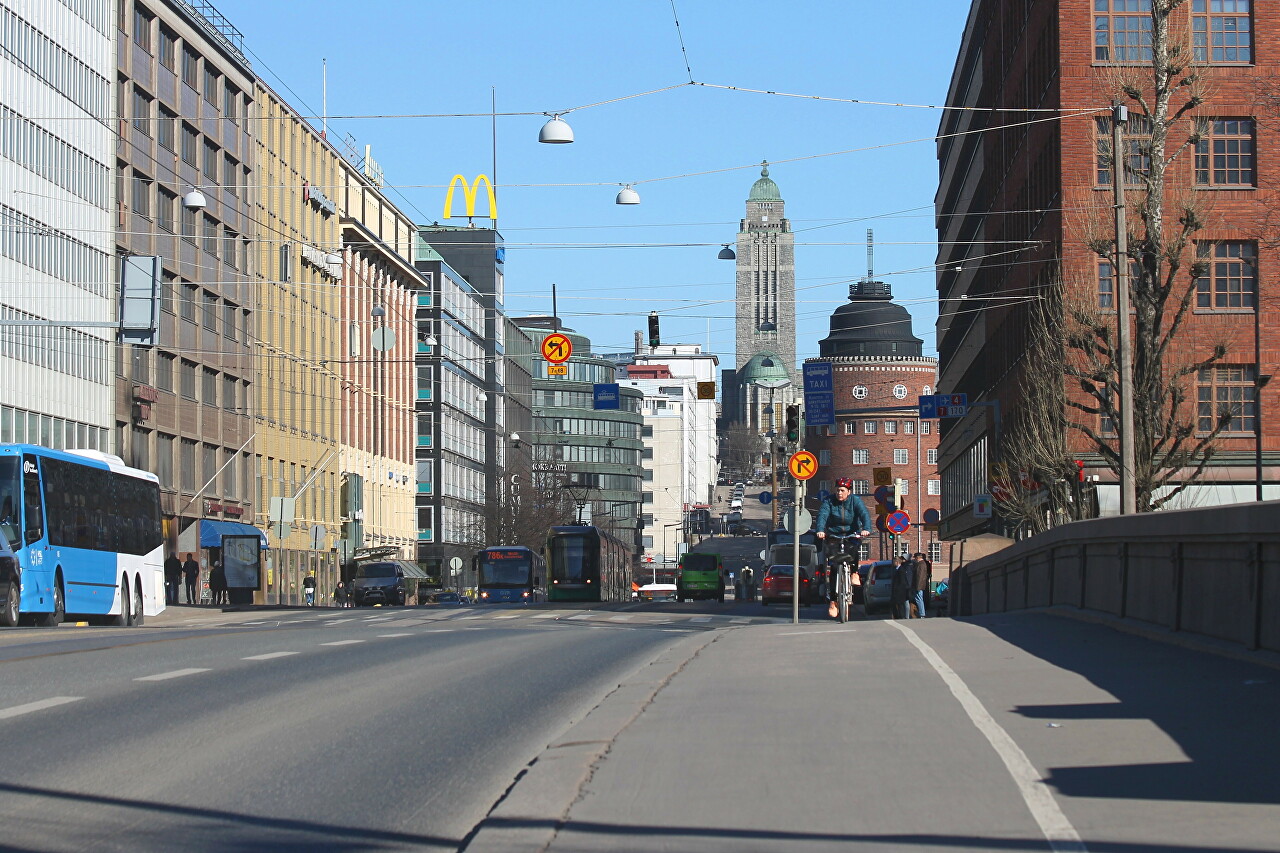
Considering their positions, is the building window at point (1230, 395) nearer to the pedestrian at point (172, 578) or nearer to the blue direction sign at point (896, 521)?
the blue direction sign at point (896, 521)

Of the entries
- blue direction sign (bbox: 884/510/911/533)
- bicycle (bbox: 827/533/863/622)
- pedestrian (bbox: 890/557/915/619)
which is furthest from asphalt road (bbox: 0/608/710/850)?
blue direction sign (bbox: 884/510/911/533)

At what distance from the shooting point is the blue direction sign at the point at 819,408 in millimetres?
65062

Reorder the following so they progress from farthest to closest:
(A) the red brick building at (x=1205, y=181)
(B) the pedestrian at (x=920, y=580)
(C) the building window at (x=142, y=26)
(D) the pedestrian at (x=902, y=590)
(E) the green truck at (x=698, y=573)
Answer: (E) the green truck at (x=698, y=573) → (C) the building window at (x=142, y=26) → (A) the red brick building at (x=1205, y=181) → (B) the pedestrian at (x=920, y=580) → (D) the pedestrian at (x=902, y=590)

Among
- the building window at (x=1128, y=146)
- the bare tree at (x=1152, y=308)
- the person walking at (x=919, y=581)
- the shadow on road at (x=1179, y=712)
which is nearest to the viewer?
the shadow on road at (x=1179, y=712)

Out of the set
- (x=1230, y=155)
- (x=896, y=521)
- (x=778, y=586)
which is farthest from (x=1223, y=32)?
(x=778, y=586)

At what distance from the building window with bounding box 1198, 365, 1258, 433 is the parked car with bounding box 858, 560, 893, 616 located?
8876 millimetres

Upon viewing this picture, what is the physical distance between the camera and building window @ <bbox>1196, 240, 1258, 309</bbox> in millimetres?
49875

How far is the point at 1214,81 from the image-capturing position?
49.0 meters

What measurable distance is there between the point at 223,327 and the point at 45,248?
660 inches

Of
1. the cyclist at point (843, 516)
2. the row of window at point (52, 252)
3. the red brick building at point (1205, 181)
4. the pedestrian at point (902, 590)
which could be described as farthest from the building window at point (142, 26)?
the cyclist at point (843, 516)

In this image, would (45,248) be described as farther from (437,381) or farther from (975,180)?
(437,381)

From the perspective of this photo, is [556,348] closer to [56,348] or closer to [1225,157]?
[1225,157]

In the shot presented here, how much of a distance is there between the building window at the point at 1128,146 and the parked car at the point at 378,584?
3247 cm

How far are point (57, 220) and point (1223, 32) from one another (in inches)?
1378
